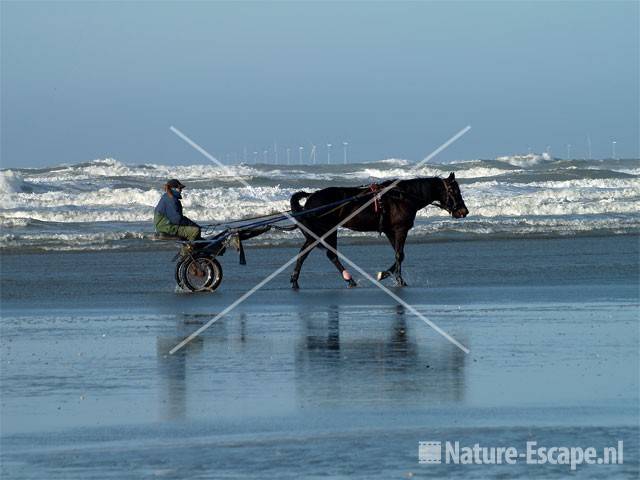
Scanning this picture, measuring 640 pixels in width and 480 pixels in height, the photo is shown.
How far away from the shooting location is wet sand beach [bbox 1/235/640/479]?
8.23 meters

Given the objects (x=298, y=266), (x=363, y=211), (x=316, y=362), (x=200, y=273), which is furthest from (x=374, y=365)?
(x=363, y=211)

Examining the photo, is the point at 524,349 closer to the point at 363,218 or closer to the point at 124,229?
the point at 363,218

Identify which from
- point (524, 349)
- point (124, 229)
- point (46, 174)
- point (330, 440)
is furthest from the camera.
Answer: point (46, 174)

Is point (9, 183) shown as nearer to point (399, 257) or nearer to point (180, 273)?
point (180, 273)

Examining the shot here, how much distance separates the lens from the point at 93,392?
1062cm

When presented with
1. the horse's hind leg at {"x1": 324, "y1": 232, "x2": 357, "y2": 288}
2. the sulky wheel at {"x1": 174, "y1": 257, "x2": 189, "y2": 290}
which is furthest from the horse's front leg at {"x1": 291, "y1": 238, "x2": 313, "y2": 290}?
the sulky wheel at {"x1": 174, "y1": 257, "x2": 189, "y2": 290}

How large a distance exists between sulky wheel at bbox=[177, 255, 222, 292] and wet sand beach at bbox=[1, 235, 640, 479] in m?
0.43

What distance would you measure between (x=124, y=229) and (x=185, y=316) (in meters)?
22.2

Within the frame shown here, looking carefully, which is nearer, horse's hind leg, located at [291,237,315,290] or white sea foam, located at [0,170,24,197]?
horse's hind leg, located at [291,237,315,290]

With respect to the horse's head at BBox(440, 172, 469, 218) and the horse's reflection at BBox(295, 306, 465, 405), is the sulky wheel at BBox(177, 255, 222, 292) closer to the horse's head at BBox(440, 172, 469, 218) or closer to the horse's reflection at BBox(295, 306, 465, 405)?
the horse's head at BBox(440, 172, 469, 218)

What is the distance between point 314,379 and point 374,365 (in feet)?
2.83

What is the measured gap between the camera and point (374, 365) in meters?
11.7

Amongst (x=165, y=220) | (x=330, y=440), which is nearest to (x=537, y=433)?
(x=330, y=440)

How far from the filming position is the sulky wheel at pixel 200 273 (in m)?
20.0
